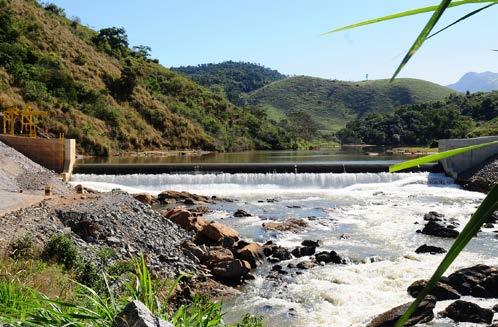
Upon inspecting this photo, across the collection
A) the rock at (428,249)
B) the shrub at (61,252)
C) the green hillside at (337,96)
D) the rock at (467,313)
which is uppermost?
the green hillside at (337,96)

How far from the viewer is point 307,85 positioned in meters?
144

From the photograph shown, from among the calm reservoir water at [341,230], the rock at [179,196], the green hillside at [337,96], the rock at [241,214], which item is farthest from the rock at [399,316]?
the green hillside at [337,96]

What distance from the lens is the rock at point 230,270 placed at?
35.2ft

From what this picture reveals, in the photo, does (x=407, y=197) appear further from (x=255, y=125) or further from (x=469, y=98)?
(x=469, y=98)

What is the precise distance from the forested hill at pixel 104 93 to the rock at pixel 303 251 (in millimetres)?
29112

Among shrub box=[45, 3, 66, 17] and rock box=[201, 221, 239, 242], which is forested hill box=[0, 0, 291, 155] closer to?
shrub box=[45, 3, 66, 17]

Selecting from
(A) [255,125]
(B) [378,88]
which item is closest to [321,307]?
(A) [255,125]

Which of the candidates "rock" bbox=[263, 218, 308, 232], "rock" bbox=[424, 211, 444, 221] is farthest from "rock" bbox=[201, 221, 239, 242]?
"rock" bbox=[424, 211, 444, 221]

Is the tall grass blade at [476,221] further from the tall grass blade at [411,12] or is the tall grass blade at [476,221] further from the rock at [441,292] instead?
the rock at [441,292]

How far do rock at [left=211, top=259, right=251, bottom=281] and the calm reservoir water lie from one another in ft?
1.27

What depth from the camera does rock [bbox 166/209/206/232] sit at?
1398 centimetres

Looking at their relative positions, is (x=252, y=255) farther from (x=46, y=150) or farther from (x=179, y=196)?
(x=46, y=150)

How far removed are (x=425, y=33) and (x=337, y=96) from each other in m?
141

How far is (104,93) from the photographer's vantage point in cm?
4809
